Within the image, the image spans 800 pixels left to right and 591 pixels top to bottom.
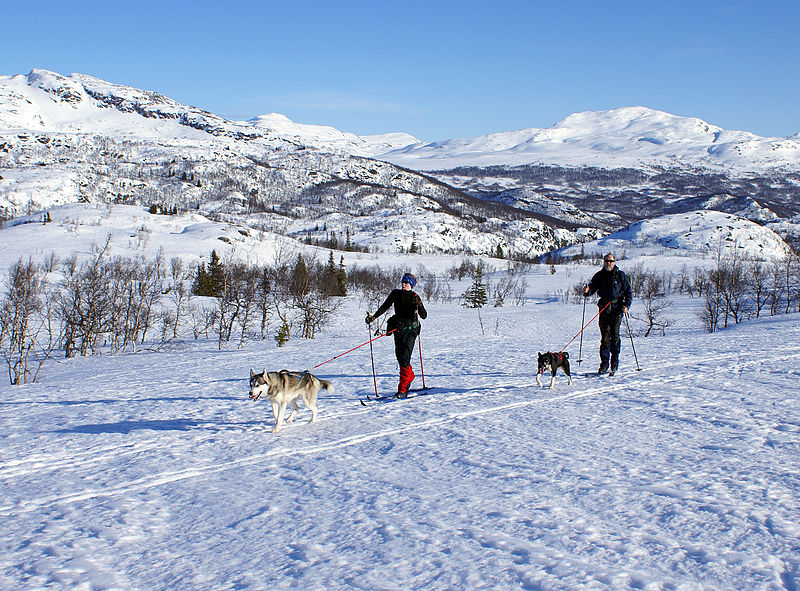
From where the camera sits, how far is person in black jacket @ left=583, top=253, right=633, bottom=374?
11930 millimetres

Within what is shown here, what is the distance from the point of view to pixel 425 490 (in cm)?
587

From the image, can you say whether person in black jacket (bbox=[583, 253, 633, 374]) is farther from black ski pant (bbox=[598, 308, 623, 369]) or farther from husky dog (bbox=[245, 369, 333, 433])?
husky dog (bbox=[245, 369, 333, 433])

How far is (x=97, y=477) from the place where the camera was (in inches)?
269

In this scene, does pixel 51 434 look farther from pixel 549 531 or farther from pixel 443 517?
pixel 549 531

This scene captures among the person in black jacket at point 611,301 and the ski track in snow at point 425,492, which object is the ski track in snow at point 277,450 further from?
the person in black jacket at point 611,301

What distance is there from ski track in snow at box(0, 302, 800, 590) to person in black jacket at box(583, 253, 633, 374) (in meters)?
1.35

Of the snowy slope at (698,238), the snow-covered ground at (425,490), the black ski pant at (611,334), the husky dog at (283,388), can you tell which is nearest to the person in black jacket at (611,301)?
the black ski pant at (611,334)

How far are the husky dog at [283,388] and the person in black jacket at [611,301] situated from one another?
6517 mm

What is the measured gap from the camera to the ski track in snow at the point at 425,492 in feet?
13.8

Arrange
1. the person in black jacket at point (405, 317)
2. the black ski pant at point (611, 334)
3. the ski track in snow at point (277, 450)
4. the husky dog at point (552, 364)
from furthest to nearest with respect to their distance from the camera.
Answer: the black ski pant at point (611, 334), the husky dog at point (552, 364), the person in black jacket at point (405, 317), the ski track in snow at point (277, 450)

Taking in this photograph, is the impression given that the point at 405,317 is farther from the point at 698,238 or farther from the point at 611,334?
the point at 698,238

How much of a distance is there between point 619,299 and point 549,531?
8.39m

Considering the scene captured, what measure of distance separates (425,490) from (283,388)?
358 centimetres

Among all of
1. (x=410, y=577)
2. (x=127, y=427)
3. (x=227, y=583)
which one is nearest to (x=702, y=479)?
(x=410, y=577)
